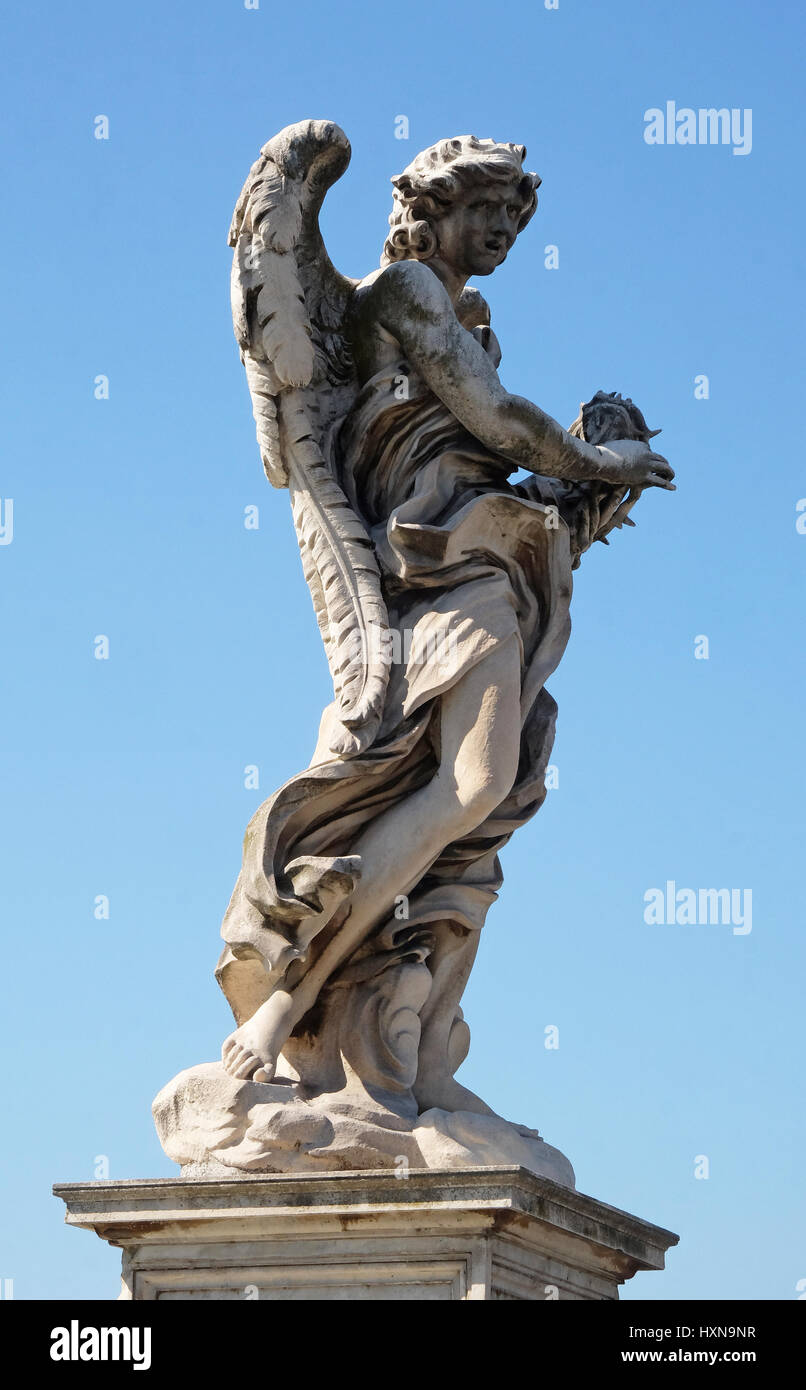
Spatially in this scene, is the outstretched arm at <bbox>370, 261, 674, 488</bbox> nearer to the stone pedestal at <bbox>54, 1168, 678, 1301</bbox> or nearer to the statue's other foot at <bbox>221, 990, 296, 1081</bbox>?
the statue's other foot at <bbox>221, 990, 296, 1081</bbox>

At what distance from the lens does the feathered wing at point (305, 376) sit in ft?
26.0

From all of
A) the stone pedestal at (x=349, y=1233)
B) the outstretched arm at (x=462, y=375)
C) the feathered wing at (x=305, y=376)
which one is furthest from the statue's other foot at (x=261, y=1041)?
the outstretched arm at (x=462, y=375)

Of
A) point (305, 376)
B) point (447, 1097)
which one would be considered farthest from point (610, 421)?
point (447, 1097)

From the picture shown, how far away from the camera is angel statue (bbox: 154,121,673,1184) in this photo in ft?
24.6

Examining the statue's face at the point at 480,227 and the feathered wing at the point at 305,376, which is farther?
the statue's face at the point at 480,227

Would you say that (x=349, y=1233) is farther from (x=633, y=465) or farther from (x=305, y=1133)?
(x=633, y=465)

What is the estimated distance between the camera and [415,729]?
7.80 meters

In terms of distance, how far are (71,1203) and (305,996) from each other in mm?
1035

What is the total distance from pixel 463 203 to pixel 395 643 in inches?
68.4

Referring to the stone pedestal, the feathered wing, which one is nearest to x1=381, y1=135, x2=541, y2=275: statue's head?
the feathered wing

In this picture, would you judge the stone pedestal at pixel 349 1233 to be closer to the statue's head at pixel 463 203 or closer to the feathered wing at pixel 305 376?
the feathered wing at pixel 305 376

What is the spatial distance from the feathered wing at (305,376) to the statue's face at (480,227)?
19.2 inches
